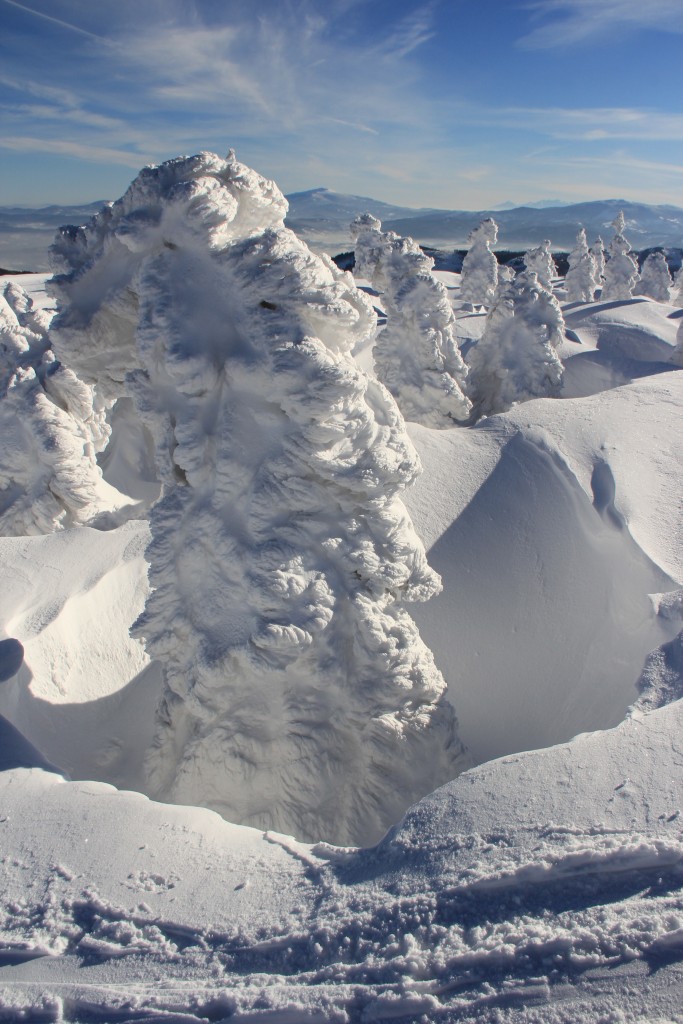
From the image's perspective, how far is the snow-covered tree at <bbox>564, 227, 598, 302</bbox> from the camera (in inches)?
1136

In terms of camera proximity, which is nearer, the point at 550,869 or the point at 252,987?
the point at 252,987

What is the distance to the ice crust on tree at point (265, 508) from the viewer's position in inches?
121

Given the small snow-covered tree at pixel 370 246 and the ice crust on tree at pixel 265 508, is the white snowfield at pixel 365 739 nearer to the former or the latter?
the ice crust on tree at pixel 265 508

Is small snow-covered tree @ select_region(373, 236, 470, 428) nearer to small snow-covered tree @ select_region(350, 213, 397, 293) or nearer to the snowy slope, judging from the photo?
small snow-covered tree @ select_region(350, 213, 397, 293)

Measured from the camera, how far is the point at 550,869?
1.94 m

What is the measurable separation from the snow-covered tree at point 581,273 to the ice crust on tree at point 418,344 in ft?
67.5

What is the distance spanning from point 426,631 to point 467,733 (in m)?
0.66

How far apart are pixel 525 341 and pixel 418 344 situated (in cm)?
180

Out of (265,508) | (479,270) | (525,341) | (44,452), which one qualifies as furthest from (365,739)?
(479,270)

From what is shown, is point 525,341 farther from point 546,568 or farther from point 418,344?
point 546,568

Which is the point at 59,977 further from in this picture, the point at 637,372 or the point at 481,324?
the point at 481,324

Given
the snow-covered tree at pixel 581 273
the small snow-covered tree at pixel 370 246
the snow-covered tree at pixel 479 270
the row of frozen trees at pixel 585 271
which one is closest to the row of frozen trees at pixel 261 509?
the small snow-covered tree at pixel 370 246

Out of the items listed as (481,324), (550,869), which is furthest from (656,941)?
(481,324)

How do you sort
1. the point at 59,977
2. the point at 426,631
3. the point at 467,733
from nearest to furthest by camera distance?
the point at 59,977
the point at 467,733
the point at 426,631
